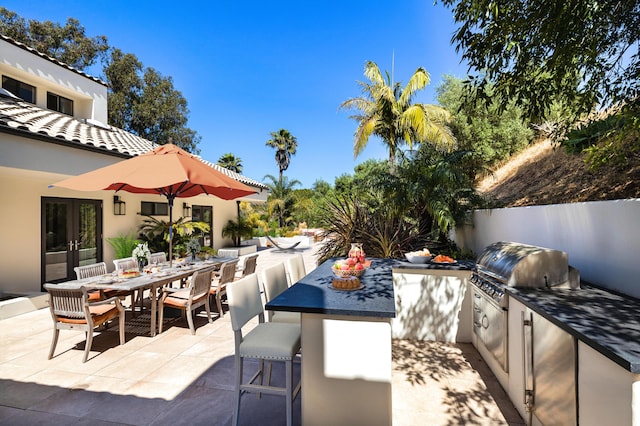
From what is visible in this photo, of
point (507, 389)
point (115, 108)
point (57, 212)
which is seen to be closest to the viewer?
point (507, 389)

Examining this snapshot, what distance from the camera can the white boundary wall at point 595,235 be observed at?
2.84 metres

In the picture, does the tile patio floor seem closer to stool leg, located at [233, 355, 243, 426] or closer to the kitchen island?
stool leg, located at [233, 355, 243, 426]

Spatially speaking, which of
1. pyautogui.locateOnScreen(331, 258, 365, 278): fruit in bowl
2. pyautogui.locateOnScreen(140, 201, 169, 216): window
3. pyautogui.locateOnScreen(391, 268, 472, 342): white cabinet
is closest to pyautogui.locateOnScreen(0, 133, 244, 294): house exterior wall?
pyautogui.locateOnScreen(140, 201, 169, 216): window

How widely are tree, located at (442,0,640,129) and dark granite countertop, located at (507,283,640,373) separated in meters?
1.73

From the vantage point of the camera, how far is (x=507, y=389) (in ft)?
10.2

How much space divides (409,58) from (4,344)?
14.6 meters

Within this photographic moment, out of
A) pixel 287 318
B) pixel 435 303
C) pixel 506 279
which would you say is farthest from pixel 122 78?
→ pixel 506 279

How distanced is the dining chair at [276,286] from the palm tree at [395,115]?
949 cm

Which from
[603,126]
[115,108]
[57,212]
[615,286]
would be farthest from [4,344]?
[115,108]

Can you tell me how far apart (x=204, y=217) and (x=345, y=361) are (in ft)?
42.7

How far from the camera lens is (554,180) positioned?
24.5ft

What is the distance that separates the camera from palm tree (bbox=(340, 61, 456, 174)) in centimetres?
1261

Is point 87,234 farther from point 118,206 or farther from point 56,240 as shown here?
point 118,206

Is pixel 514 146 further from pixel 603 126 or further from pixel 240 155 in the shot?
pixel 240 155
